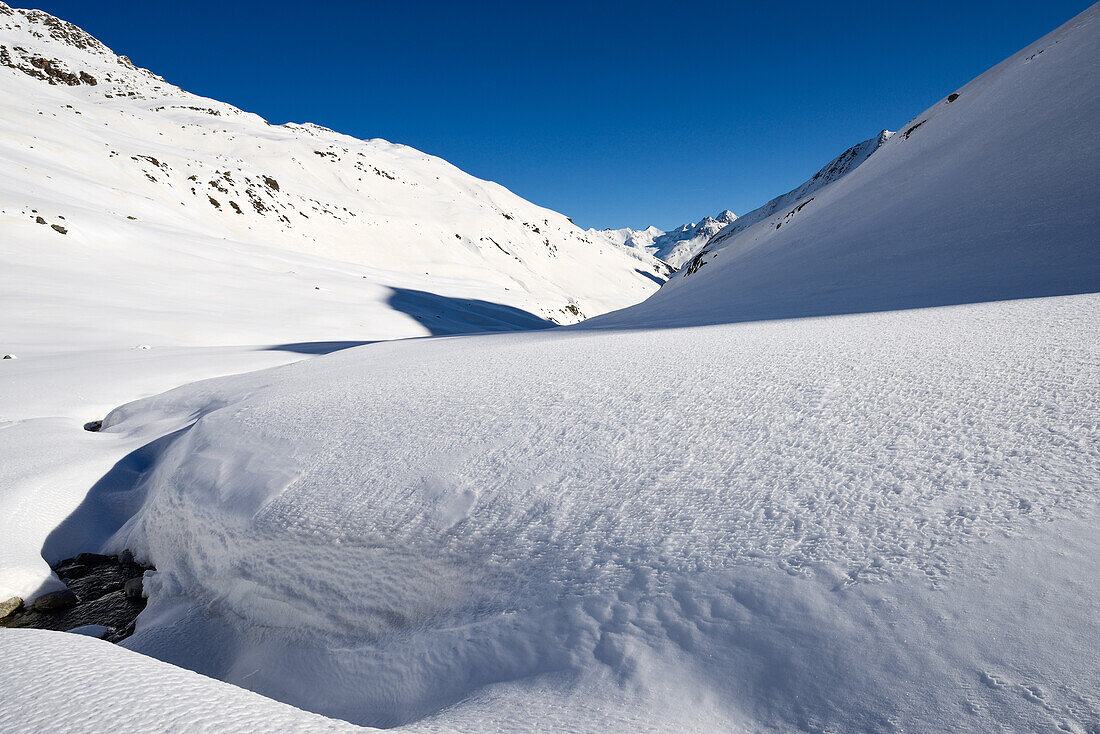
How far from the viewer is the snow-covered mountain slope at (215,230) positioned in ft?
39.2

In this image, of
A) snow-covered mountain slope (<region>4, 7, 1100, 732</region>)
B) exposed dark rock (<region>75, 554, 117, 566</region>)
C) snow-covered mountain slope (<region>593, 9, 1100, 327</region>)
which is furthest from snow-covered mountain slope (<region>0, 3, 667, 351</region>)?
snow-covered mountain slope (<region>593, 9, 1100, 327</region>)

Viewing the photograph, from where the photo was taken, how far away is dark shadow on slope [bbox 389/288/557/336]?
17453 millimetres

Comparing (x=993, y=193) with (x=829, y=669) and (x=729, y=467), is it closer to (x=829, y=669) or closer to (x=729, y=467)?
(x=729, y=467)

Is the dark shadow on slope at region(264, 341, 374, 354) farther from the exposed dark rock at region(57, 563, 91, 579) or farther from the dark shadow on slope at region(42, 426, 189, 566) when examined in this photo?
the exposed dark rock at region(57, 563, 91, 579)

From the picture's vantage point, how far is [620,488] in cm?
204

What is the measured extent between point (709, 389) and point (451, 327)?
1555 centimetres

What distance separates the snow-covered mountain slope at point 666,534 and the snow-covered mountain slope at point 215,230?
29.0 ft

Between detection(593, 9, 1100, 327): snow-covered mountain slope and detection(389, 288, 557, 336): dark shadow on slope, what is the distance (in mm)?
9425

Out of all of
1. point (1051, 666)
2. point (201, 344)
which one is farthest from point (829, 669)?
point (201, 344)

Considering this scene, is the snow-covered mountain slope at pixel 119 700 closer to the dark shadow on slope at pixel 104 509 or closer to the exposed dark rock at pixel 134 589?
the exposed dark rock at pixel 134 589

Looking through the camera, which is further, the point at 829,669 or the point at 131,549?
the point at 131,549

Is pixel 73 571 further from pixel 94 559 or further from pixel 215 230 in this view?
→ pixel 215 230

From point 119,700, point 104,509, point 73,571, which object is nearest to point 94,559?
point 73,571

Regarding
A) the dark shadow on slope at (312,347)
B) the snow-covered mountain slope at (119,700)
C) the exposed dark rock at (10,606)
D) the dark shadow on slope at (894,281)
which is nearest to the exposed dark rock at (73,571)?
the exposed dark rock at (10,606)
